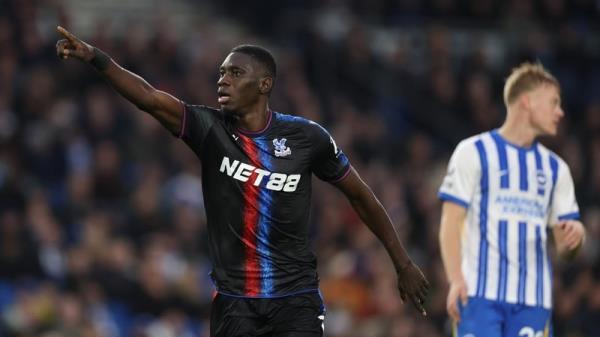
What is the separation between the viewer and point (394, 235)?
683 cm

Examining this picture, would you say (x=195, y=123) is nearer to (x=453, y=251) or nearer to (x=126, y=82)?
(x=126, y=82)

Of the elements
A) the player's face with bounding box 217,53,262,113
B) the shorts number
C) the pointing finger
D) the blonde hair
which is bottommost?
the shorts number

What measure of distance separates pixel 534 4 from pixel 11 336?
9993mm

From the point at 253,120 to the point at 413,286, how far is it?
122 centimetres

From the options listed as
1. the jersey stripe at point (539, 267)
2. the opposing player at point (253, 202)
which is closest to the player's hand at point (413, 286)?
the opposing player at point (253, 202)

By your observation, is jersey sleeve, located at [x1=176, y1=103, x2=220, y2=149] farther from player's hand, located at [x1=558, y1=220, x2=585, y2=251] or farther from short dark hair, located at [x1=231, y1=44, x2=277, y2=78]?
player's hand, located at [x1=558, y1=220, x2=585, y2=251]

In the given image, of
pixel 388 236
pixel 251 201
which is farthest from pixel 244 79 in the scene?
pixel 388 236

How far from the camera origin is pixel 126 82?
608cm

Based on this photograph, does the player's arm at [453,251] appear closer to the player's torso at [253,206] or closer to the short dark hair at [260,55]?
the player's torso at [253,206]

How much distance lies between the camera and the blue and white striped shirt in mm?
7582

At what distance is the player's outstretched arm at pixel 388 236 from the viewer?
6.71 meters

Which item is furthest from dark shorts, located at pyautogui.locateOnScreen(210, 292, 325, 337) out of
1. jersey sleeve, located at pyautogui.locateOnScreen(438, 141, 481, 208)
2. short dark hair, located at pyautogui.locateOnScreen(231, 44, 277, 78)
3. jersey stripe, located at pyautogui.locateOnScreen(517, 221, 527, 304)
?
jersey stripe, located at pyautogui.locateOnScreen(517, 221, 527, 304)

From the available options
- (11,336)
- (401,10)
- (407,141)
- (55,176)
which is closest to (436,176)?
(407,141)

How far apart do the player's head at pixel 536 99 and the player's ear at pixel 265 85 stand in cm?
196
